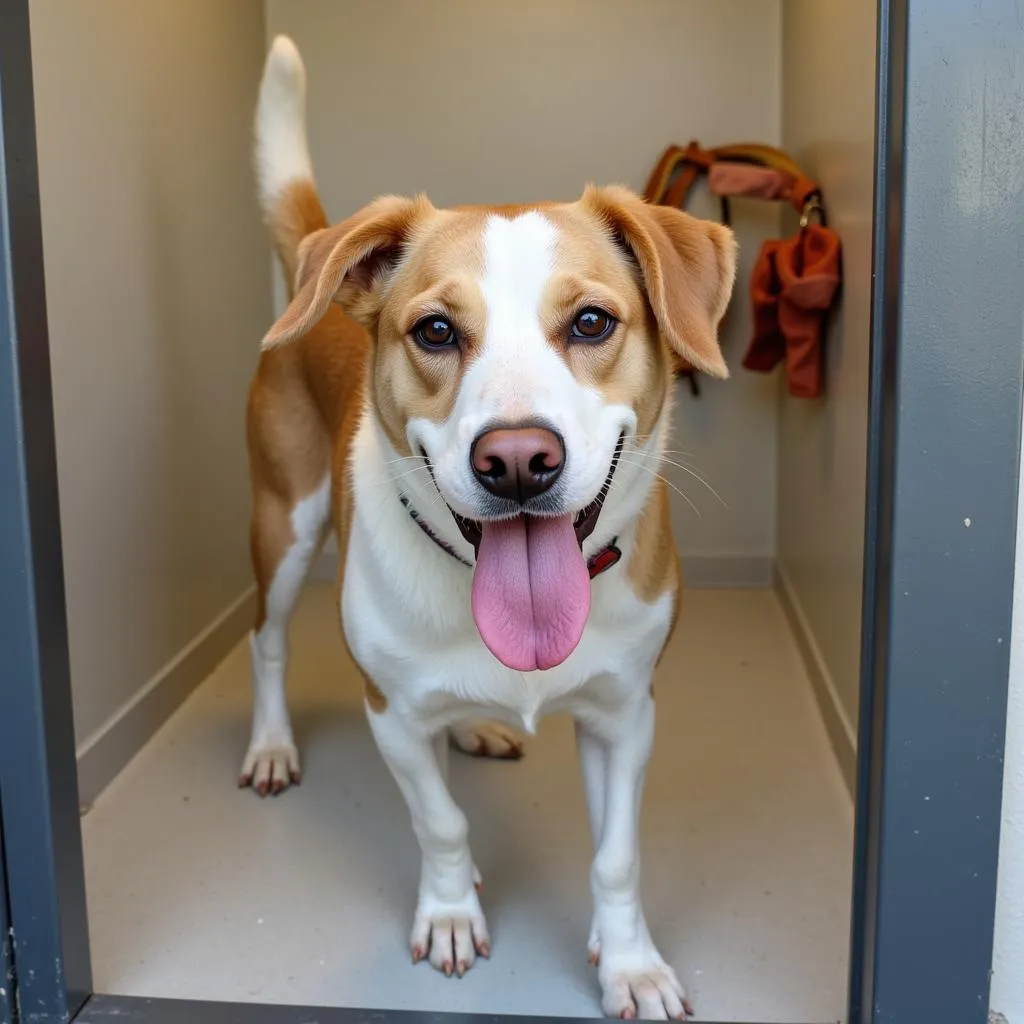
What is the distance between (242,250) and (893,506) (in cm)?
250

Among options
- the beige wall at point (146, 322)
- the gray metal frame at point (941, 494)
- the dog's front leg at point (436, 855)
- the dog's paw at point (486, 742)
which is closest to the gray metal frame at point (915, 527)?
the gray metal frame at point (941, 494)

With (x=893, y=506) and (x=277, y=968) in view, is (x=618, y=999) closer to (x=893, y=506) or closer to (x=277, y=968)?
(x=277, y=968)

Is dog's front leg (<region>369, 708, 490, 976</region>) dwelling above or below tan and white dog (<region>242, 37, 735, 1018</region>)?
below

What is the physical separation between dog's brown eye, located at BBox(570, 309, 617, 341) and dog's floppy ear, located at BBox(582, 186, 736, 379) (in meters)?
0.07

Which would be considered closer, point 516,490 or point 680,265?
point 516,490

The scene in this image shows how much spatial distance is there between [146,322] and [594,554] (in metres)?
1.47

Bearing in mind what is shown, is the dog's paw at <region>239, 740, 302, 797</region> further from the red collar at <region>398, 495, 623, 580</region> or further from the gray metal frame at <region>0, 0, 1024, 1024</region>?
the red collar at <region>398, 495, 623, 580</region>

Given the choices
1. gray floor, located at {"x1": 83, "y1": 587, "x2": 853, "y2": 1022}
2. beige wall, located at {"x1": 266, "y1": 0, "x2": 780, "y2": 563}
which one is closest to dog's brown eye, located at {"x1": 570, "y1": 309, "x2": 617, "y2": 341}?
gray floor, located at {"x1": 83, "y1": 587, "x2": 853, "y2": 1022}

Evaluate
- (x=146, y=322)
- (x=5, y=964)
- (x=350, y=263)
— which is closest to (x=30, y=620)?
(x=5, y=964)

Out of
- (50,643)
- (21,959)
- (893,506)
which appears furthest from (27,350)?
(893,506)

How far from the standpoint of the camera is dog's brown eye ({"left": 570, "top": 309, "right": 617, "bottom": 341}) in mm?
1349

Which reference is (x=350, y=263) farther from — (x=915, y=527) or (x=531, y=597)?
(x=915, y=527)

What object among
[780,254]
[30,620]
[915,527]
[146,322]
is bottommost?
[30,620]

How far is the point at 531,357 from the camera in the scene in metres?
1.27
